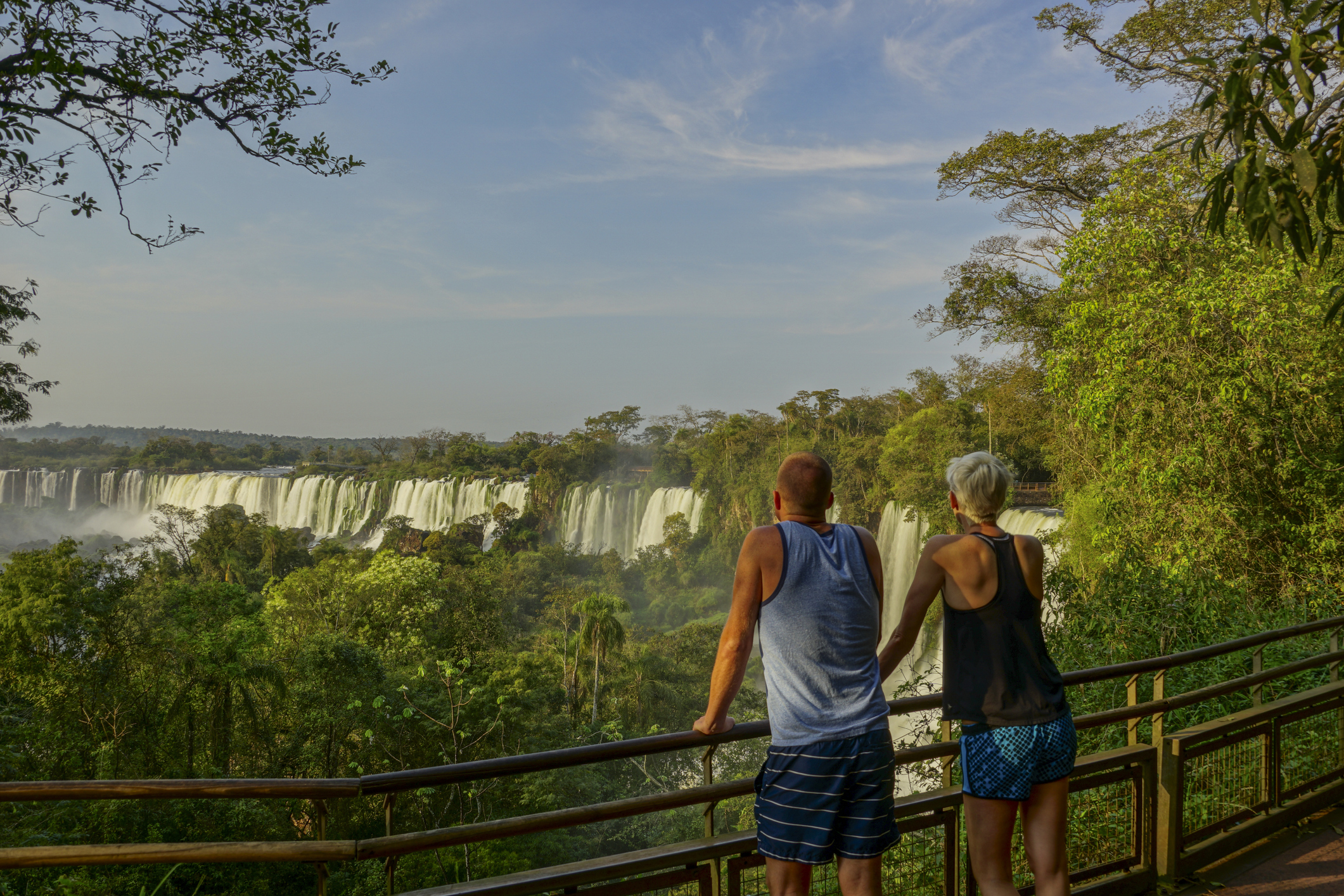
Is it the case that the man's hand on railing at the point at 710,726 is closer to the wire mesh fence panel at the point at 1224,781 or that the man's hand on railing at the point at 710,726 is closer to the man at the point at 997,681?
the man at the point at 997,681

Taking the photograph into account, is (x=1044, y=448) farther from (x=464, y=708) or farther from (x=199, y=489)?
(x=199, y=489)

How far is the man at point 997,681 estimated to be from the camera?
1.72 metres

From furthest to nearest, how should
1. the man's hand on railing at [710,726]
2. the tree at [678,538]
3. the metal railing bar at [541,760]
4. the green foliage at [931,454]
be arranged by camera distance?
the tree at [678,538] → the green foliage at [931,454] → the man's hand on railing at [710,726] → the metal railing bar at [541,760]

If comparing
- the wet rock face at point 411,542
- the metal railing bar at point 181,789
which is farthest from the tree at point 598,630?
the metal railing bar at point 181,789

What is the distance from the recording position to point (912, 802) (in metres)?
1.99

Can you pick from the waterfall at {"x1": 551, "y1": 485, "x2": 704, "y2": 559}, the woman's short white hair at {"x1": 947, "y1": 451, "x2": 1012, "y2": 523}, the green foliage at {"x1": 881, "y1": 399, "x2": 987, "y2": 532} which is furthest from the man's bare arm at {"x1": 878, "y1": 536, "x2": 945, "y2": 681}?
the waterfall at {"x1": 551, "y1": 485, "x2": 704, "y2": 559}

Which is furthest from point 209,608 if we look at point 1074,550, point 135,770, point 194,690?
point 1074,550

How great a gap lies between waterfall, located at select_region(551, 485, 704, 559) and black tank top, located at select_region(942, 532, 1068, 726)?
3968 cm

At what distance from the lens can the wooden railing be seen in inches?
57.5

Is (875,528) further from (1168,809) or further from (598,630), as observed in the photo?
(1168,809)

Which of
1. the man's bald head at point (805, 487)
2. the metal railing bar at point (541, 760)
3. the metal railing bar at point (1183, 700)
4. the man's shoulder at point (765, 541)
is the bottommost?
the metal railing bar at point (1183, 700)

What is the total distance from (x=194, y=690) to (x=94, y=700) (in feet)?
4.54

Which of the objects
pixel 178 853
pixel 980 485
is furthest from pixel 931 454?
pixel 178 853

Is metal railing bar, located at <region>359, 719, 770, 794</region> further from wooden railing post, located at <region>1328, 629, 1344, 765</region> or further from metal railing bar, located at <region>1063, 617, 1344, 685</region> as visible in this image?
wooden railing post, located at <region>1328, 629, 1344, 765</region>
